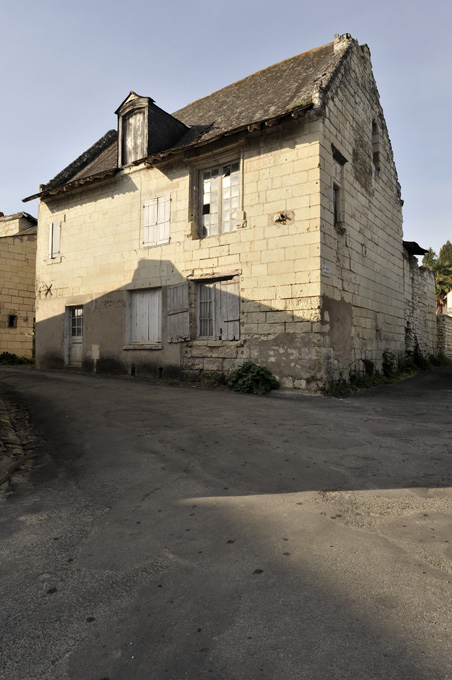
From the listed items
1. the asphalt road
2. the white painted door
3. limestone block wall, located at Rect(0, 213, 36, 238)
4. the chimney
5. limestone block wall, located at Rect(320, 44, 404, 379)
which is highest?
the chimney

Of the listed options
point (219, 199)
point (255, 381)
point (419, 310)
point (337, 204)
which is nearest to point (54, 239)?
point (219, 199)

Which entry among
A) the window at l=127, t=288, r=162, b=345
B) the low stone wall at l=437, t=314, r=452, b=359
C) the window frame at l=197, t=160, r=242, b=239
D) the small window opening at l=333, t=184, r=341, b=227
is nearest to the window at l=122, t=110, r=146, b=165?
the window frame at l=197, t=160, r=242, b=239

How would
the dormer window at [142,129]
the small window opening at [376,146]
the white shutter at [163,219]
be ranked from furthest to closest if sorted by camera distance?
the small window opening at [376,146] → the dormer window at [142,129] → the white shutter at [163,219]

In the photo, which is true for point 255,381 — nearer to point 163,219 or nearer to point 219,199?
point 219,199

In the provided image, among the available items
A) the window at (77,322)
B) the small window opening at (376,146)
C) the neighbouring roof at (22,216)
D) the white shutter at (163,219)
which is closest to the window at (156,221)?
the white shutter at (163,219)

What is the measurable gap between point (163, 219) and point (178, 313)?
262cm

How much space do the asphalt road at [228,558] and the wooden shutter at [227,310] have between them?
16.4ft

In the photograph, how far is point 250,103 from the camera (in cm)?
1090

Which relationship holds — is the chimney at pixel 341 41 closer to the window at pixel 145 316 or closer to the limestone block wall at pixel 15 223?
the window at pixel 145 316

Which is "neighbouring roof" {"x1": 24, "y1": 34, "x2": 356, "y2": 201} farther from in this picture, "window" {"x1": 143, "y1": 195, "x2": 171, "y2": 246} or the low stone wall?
the low stone wall

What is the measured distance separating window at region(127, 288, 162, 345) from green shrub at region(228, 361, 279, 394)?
9.82 ft

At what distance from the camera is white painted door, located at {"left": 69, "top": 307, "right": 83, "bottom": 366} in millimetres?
13031

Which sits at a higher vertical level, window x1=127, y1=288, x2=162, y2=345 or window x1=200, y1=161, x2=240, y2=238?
window x1=200, y1=161, x2=240, y2=238

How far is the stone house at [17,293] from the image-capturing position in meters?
16.6
